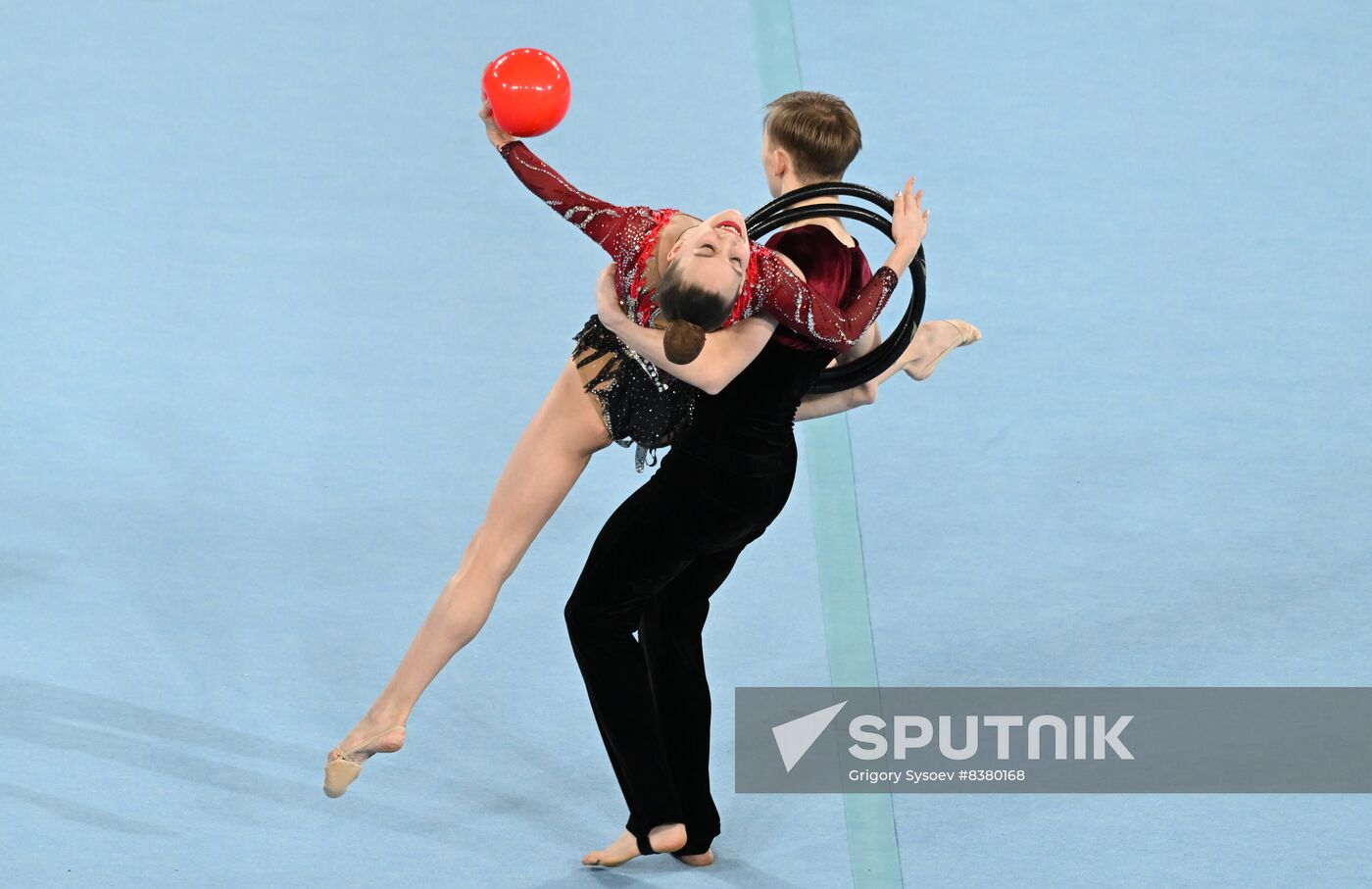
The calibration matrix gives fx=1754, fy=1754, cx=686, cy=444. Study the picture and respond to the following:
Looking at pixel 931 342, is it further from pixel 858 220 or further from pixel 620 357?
pixel 620 357

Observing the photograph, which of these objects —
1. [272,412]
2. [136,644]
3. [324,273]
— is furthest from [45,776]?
[324,273]

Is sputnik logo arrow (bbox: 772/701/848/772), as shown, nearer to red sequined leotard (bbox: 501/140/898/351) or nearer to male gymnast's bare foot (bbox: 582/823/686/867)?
male gymnast's bare foot (bbox: 582/823/686/867)

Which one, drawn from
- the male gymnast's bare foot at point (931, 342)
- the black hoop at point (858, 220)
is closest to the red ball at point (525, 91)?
the black hoop at point (858, 220)

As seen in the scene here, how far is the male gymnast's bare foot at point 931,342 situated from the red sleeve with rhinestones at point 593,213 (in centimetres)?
84

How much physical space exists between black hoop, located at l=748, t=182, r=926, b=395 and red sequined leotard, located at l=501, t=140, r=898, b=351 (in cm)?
15

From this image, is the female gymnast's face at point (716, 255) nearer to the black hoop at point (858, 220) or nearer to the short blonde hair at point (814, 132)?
the black hoop at point (858, 220)

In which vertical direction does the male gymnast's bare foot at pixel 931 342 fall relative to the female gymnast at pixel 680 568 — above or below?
above

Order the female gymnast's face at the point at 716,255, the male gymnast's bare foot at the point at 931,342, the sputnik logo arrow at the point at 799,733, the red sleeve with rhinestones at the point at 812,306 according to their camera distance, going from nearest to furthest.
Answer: the female gymnast's face at the point at 716,255, the red sleeve with rhinestones at the point at 812,306, the male gymnast's bare foot at the point at 931,342, the sputnik logo arrow at the point at 799,733

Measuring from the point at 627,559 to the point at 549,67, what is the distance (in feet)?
3.44

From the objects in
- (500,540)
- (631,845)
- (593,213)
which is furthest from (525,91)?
(631,845)

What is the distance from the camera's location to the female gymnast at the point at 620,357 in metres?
3.31

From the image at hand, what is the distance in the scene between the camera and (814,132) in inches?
145

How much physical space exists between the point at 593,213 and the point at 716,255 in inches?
14.0

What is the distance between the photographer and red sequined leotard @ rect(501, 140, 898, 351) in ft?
11.2
